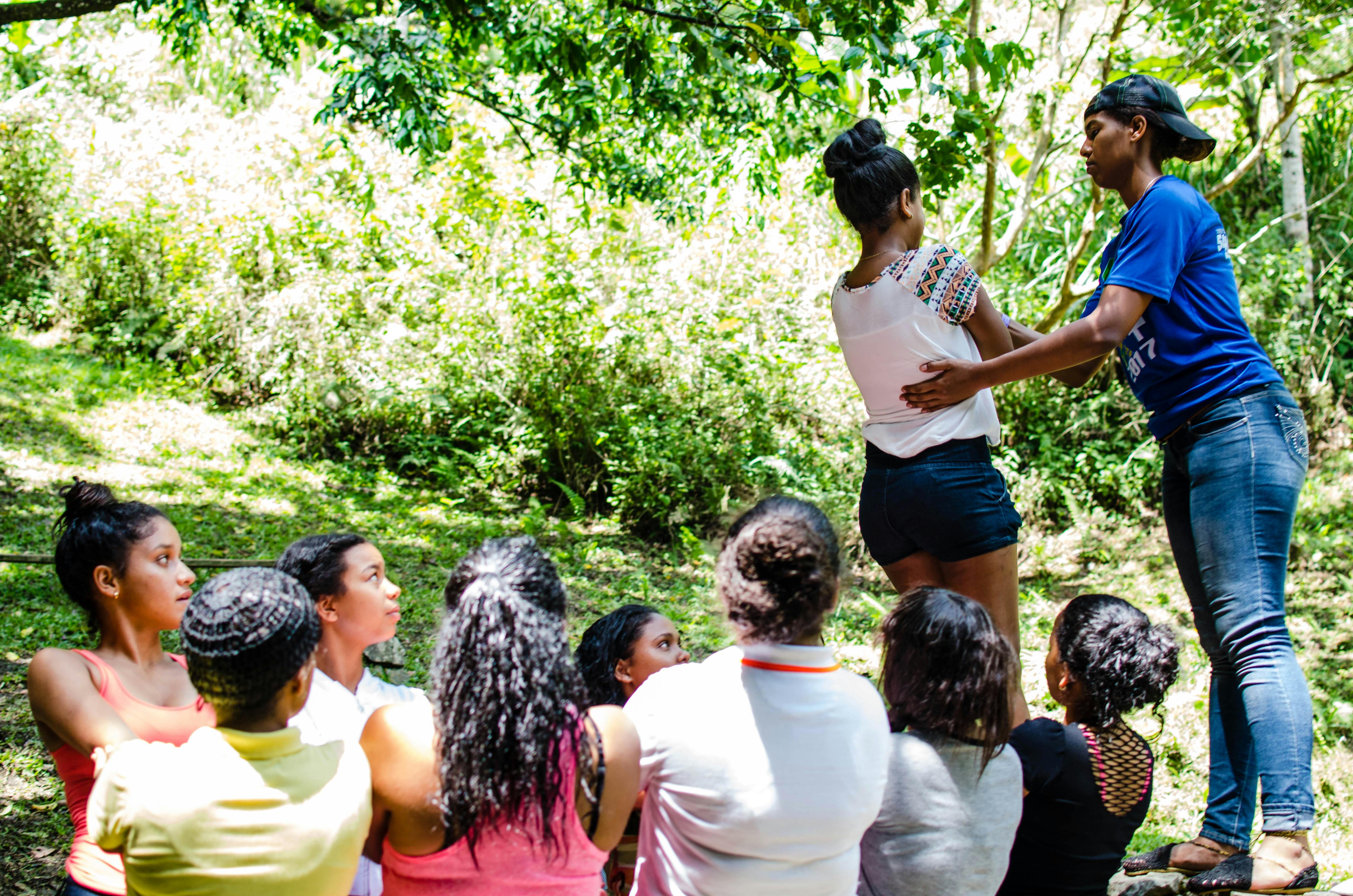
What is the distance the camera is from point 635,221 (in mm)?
8375

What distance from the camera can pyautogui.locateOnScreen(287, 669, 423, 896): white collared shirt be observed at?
2123 millimetres

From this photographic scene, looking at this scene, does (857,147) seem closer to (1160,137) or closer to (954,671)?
(1160,137)

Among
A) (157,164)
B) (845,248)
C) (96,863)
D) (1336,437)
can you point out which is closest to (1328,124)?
(1336,437)

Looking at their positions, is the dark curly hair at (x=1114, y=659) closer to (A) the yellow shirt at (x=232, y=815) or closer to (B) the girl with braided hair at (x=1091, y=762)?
(B) the girl with braided hair at (x=1091, y=762)

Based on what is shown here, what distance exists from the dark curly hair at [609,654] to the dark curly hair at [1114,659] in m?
1.05

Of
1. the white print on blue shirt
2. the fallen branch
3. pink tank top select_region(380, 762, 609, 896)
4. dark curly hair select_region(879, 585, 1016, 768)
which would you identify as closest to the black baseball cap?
the white print on blue shirt

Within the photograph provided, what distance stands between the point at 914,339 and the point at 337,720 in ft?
5.18

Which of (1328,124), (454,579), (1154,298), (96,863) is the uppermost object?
(1328,124)

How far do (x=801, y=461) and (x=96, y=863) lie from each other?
201 inches

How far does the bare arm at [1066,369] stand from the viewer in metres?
2.72

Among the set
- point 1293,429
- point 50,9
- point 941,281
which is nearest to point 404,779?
point 941,281

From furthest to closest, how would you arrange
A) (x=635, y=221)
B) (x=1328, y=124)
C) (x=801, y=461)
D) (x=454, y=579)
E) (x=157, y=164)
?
(x=157, y=164) → (x=635, y=221) → (x=1328, y=124) → (x=801, y=461) → (x=454, y=579)

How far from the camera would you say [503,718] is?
5.64 feet

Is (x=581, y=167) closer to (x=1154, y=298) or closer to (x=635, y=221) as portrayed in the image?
(x=635, y=221)
